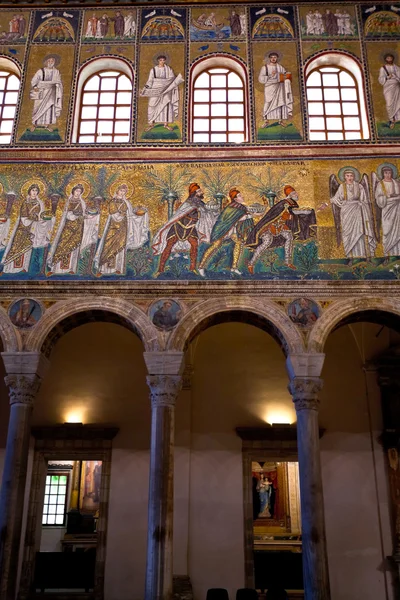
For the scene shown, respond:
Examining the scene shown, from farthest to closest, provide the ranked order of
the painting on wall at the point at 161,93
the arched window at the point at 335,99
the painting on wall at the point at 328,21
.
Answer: the painting on wall at the point at 328,21
the arched window at the point at 335,99
the painting on wall at the point at 161,93

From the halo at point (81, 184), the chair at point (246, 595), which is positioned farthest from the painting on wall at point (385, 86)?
the chair at point (246, 595)

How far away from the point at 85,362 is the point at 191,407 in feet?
8.01

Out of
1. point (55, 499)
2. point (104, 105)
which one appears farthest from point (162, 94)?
point (55, 499)

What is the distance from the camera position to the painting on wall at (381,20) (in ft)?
42.9

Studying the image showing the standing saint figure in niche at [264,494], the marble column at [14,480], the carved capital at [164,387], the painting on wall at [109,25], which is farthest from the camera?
the standing saint figure in niche at [264,494]

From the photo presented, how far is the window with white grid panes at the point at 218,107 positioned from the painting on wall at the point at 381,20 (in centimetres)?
281

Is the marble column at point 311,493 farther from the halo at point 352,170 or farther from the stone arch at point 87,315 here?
the halo at point 352,170

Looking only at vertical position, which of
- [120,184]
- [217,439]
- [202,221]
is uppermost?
[120,184]

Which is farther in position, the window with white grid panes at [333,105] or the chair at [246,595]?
the window with white grid panes at [333,105]

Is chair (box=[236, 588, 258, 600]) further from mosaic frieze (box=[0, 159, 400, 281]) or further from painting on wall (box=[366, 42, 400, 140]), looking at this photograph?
painting on wall (box=[366, 42, 400, 140])

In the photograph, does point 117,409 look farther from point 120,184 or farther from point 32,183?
point 32,183

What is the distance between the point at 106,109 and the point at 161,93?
114 centimetres

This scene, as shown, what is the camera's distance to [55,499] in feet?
54.9

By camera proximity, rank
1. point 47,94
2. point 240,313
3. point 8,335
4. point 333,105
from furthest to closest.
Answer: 1. point 333,105
2. point 47,94
3. point 240,313
4. point 8,335
